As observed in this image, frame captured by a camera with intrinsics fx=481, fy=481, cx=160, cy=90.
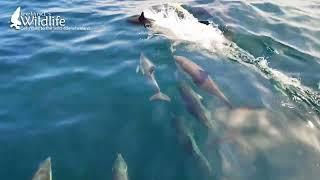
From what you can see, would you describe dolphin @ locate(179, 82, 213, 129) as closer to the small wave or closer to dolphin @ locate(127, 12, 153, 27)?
the small wave

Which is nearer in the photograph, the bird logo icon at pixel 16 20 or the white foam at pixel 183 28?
the white foam at pixel 183 28

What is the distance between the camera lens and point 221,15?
12.8 metres

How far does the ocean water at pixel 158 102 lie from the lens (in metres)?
6.91

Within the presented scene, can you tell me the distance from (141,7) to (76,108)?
6632mm

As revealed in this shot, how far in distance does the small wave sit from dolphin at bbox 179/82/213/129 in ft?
5.79

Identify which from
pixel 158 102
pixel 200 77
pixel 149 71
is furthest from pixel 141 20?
pixel 158 102

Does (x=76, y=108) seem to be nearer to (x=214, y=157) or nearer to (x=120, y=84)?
(x=120, y=84)

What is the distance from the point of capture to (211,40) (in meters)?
11.0

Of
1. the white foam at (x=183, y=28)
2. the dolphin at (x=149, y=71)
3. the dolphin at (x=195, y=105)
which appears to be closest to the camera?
the dolphin at (x=195, y=105)

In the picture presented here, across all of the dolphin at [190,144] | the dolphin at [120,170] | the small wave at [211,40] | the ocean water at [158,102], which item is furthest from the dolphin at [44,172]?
the small wave at [211,40]

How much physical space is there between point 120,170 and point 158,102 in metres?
1.93

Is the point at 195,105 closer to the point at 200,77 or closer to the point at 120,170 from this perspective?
the point at 200,77

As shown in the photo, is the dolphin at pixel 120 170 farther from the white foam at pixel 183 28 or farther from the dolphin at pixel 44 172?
the white foam at pixel 183 28

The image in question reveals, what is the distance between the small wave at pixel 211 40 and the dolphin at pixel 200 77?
120cm
